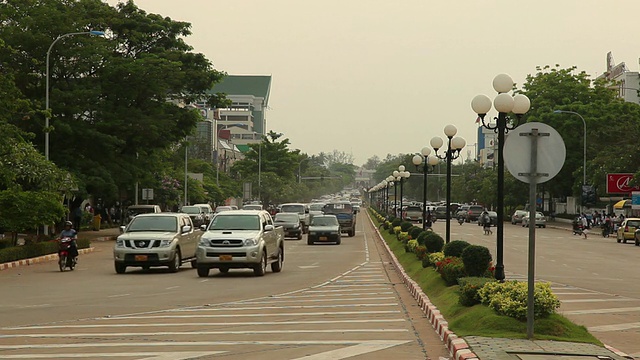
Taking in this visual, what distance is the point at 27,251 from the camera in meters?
34.0

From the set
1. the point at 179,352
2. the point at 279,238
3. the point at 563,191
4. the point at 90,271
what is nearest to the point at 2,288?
the point at 90,271

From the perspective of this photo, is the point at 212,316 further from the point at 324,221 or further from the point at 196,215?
the point at 196,215

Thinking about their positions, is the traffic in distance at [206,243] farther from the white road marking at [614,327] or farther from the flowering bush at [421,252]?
the white road marking at [614,327]

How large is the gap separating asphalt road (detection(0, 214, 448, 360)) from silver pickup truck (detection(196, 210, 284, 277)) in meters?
0.48

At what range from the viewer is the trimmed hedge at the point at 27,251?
31.9 metres

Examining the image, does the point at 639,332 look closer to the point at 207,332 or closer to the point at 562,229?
the point at 207,332

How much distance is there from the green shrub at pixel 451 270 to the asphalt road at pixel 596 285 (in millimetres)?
1990

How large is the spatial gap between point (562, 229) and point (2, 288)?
Answer: 63.5 m

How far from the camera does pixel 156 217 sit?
30094 millimetres

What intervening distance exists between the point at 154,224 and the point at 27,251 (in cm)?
657

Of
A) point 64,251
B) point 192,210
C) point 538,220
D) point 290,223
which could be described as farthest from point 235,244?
point 538,220

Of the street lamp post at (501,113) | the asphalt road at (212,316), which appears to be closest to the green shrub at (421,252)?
the asphalt road at (212,316)

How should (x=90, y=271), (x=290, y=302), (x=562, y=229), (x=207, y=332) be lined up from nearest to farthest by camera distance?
(x=207, y=332), (x=290, y=302), (x=90, y=271), (x=562, y=229)

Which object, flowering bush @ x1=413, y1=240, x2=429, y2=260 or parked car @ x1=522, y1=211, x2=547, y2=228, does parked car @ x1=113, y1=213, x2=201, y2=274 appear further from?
parked car @ x1=522, y1=211, x2=547, y2=228
